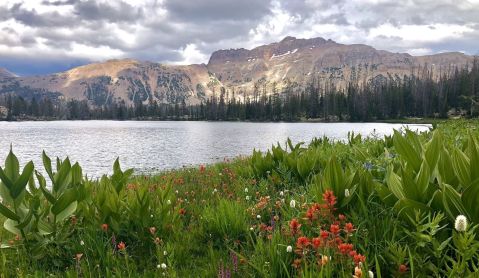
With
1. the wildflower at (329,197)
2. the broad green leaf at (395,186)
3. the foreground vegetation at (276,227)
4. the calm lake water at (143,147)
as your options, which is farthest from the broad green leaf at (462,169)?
the calm lake water at (143,147)

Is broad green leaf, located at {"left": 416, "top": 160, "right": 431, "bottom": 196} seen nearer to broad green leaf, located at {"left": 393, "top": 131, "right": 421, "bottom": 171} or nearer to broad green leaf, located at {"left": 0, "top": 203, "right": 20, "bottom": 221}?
broad green leaf, located at {"left": 393, "top": 131, "right": 421, "bottom": 171}

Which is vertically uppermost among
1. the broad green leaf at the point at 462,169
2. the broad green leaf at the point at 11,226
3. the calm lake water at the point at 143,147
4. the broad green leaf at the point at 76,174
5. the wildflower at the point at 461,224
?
the broad green leaf at the point at 462,169

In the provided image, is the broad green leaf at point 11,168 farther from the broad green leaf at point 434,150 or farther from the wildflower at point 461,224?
the broad green leaf at point 434,150

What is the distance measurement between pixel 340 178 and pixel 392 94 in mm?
167698

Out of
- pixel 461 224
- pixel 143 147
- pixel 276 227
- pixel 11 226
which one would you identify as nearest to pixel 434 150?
pixel 461 224

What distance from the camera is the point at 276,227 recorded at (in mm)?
4410

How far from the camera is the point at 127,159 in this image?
3666cm

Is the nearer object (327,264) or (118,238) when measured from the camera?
(327,264)

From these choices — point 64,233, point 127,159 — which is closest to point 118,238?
point 64,233

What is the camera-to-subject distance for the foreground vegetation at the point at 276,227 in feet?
9.57

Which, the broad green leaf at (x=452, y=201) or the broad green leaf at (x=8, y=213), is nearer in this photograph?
the broad green leaf at (x=452, y=201)

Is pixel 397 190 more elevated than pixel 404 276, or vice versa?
pixel 397 190

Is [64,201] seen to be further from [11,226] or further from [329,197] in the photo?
[329,197]

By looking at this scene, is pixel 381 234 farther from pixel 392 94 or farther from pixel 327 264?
pixel 392 94
